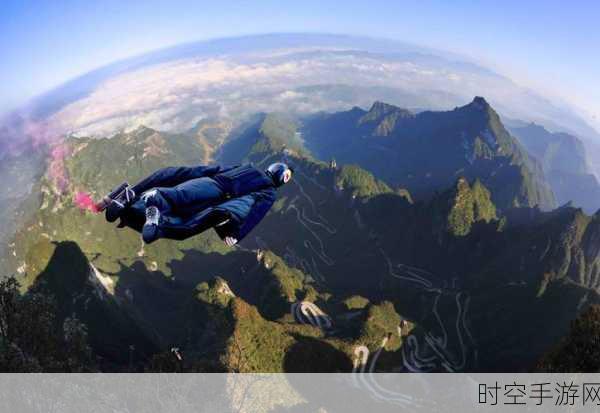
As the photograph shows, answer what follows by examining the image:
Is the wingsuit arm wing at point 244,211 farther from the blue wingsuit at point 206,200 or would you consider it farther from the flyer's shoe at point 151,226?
the flyer's shoe at point 151,226

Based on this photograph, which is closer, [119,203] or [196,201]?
[119,203]

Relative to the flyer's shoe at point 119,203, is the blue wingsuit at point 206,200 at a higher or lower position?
lower

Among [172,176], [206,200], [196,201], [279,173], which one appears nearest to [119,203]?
[196,201]

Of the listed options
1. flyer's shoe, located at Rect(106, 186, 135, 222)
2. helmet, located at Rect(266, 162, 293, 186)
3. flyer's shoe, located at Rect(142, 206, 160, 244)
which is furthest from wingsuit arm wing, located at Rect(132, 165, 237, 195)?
flyer's shoe, located at Rect(142, 206, 160, 244)

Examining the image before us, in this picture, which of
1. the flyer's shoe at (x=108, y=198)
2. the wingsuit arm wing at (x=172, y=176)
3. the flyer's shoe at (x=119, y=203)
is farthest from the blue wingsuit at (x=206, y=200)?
the flyer's shoe at (x=108, y=198)

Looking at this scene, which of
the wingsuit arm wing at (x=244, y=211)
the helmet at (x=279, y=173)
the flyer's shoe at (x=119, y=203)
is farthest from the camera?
the helmet at (x=279, y=173)

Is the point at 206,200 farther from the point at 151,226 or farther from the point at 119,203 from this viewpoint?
the point at 151,226
